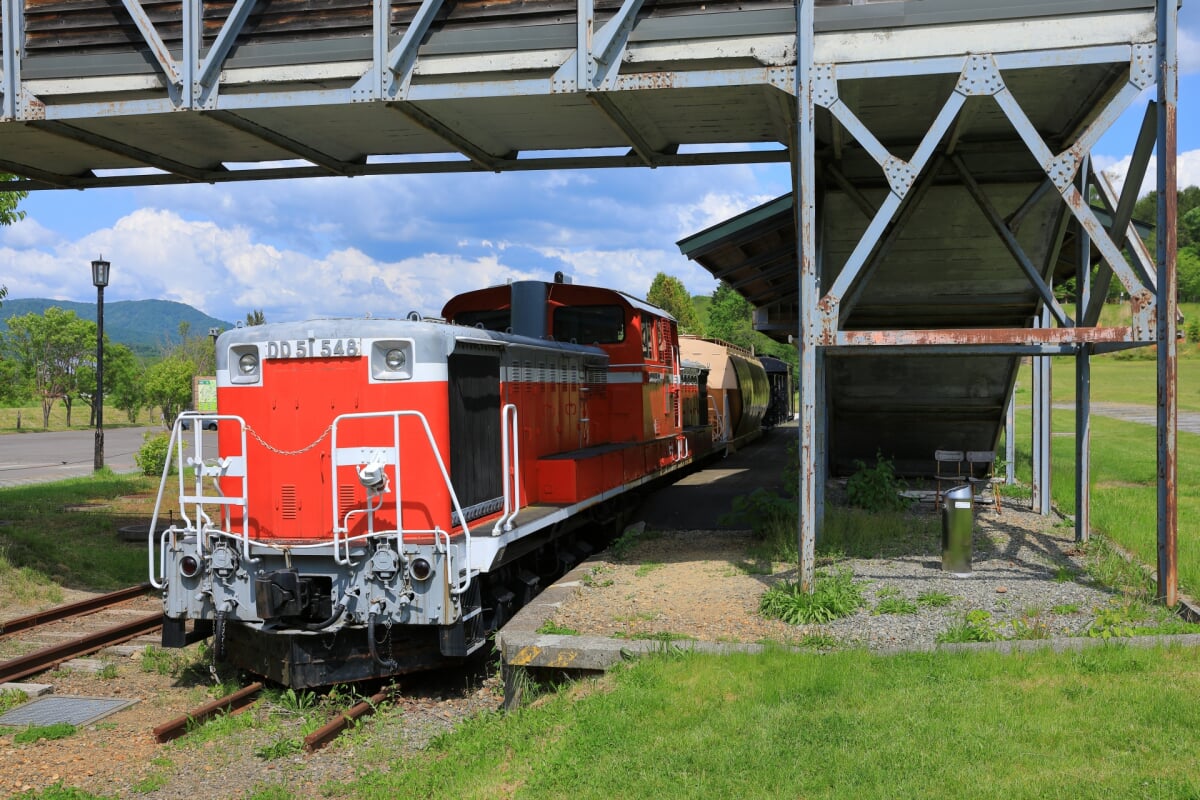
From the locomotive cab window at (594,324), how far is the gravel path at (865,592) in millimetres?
2692

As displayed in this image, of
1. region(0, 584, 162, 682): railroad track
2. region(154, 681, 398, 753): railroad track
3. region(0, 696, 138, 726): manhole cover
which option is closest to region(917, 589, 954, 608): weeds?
region(154, 681, 398, 753): railroad track

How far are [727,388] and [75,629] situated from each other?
15.4 metres

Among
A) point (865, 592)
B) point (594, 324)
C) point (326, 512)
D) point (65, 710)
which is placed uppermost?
point (594, 324)

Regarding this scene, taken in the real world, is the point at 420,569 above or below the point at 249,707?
above

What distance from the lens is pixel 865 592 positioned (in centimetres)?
778

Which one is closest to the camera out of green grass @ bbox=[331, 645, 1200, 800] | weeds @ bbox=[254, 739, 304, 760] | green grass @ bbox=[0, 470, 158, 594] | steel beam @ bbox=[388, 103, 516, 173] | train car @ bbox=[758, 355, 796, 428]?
green grass @ bbox=[331, 645, 1200, 800]

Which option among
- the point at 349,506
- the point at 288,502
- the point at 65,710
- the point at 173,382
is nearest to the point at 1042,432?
the point at 349,506

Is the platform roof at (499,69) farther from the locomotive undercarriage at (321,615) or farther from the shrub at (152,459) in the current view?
the shrub at (152,459)

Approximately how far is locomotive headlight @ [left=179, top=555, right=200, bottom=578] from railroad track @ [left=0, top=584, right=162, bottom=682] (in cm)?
197

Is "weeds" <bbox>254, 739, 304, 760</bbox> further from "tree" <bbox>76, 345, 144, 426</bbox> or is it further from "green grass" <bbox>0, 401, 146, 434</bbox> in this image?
"tree" <bbox>76, 345, 144, 426</bbox>

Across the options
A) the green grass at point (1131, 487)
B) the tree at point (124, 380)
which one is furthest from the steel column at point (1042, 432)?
the tree at point (124, 380)

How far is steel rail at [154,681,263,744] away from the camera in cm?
625

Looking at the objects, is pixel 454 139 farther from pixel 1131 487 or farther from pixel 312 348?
pixel 1131 487

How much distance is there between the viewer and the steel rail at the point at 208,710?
625 centimetres
